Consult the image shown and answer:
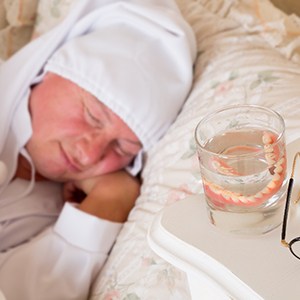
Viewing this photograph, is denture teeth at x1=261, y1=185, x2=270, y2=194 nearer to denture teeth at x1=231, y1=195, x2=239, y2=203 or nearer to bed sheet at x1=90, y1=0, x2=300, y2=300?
denture teeth at x1=231, y1=195, x2=239, y2=203

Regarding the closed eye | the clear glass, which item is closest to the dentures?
the clear glass

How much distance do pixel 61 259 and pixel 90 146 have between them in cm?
22

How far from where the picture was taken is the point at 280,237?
602 millimetres

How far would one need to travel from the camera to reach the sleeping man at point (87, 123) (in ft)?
3.73

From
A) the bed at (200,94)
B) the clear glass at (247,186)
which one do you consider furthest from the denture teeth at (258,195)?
the bed at (200,94)

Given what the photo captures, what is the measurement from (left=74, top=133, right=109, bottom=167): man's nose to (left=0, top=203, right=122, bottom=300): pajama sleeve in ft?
0.33

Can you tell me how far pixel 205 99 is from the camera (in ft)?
3.65

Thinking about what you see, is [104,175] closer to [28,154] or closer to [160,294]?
[28,154]

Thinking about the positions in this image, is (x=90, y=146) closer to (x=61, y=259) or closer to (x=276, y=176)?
(x=61, y=259)

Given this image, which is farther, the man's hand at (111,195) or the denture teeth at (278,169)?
the man's hand at (111,195)

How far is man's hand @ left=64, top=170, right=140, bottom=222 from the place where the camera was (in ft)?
3.89

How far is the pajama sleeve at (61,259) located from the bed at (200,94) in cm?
5

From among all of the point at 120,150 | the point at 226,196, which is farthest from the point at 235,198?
the point at 120,150

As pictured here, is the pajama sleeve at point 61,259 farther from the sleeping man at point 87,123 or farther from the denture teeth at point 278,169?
the denture teeth at point 278,169
